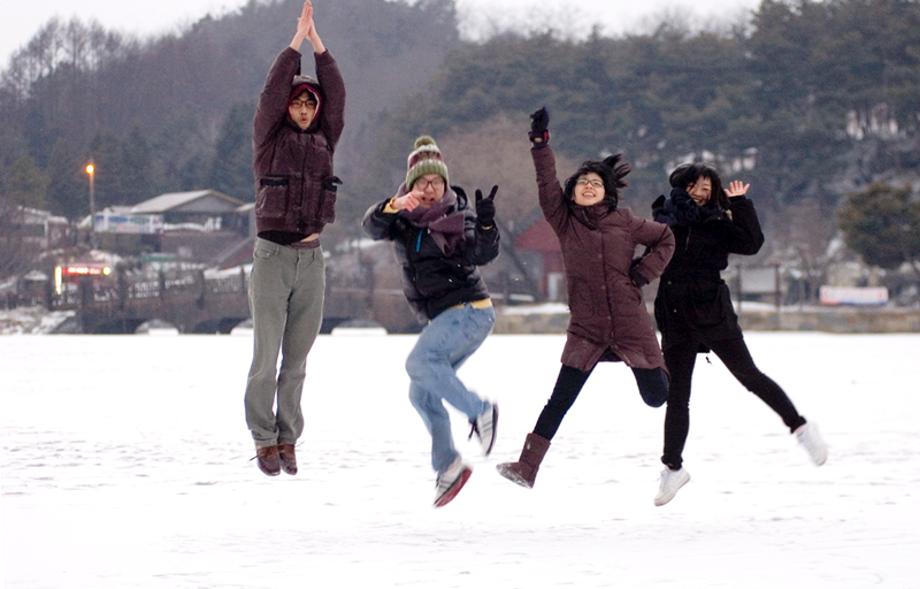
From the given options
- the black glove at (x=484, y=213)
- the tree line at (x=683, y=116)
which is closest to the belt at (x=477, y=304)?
the black glove at (x=484, y=213)

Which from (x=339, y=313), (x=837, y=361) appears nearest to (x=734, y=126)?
(x=339, y=313)

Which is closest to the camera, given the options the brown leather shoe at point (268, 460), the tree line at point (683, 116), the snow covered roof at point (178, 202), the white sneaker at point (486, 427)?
the white sneaker at point (486, 427)

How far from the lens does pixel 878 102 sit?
190ft

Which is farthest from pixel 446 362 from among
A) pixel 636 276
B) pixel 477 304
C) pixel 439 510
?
pixel 636 276

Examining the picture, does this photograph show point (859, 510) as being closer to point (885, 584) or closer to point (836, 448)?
Answer: point (885, 584)

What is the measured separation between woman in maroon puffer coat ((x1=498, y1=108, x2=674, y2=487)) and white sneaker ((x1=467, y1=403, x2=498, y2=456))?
5.2 inches

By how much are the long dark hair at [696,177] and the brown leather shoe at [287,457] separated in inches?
72.3

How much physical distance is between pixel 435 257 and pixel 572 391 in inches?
28.6

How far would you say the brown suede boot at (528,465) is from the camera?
19.8 ft

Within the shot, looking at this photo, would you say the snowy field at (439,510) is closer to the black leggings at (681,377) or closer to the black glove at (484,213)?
the black leggings at (681,377)

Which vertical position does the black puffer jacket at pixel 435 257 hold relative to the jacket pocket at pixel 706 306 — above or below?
above

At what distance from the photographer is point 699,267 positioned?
20.8 feet

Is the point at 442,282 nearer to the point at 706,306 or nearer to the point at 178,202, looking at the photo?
the point at 706,306

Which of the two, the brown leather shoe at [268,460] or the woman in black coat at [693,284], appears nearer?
the woman in black coat at [693,284]
